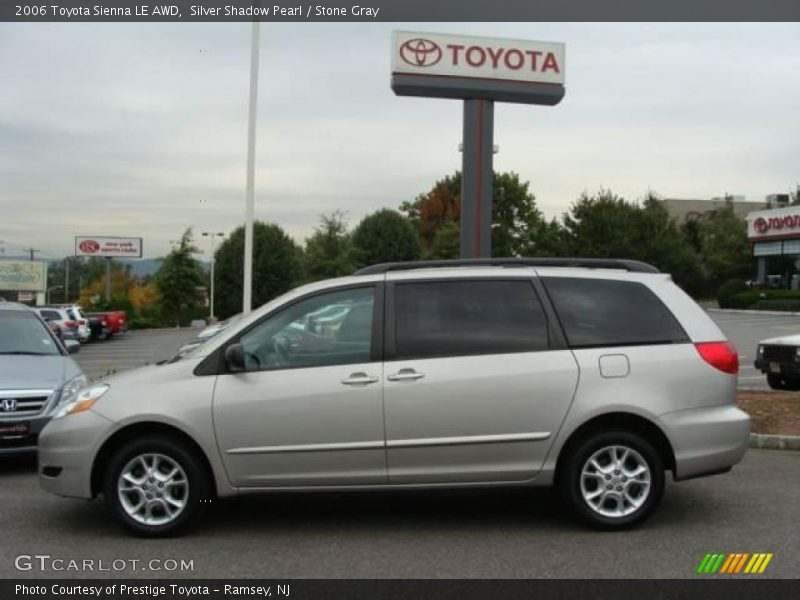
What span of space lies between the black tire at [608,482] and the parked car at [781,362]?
7971 millimetres

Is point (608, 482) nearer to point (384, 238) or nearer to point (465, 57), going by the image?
point (465, 57)

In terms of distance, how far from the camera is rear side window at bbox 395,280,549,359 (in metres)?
5.62

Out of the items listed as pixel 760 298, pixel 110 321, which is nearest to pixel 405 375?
pixel 110 321

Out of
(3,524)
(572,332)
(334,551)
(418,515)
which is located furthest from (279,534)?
(572,332)

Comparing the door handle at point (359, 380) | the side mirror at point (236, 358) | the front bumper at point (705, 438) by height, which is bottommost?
the front bumper at point (705, 438)

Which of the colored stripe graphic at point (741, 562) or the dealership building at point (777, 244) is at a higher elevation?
the dealership building at point (777, 244)

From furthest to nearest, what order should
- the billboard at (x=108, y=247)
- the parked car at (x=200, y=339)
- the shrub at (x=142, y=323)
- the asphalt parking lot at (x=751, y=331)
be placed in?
the billboard at (x=108, y=247), the shrub at (x=142, y=323), the asphalt parking lot at (x=751, y=331), the parked car at (x=200, y=339)

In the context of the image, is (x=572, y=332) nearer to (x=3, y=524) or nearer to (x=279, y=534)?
(x=279, y=534)

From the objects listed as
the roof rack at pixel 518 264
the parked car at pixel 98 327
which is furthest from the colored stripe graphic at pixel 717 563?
the parked car at pixel 98 327

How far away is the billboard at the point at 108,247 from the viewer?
254 feet

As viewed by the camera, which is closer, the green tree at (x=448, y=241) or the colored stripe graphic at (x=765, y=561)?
the colored stripe graphic at (x=765, y=561)

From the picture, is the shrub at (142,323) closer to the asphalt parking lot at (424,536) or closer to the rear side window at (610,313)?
the asphalt parking lot at (424,536)
